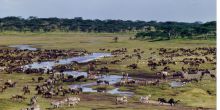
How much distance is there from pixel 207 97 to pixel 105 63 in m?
29.3

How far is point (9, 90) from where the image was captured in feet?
120

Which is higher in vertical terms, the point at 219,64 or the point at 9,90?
the point at 219,64

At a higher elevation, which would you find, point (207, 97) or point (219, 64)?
point (219, 64)

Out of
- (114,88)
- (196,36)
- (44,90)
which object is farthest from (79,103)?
(196,36)

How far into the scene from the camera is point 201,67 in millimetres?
54031

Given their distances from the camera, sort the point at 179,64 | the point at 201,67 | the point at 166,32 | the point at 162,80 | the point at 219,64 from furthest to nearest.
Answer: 1. the point at 166,32
2. the point at 179,64
3. the point at 201,67
4. the point at 162,80
5. the point at 219,64

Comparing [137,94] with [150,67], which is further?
[150,67]

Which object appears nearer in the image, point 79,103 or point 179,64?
point 79,103

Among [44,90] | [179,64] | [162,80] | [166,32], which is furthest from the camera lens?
[166,32]

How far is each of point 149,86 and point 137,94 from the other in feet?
12.2

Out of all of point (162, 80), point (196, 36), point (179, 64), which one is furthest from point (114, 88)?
point (196, 36)

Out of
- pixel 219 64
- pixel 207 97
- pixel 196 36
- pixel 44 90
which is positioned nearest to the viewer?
pixel 219 64

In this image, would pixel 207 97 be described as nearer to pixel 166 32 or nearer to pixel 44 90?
pixel 44 90

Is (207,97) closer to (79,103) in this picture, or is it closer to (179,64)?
(79,103)
